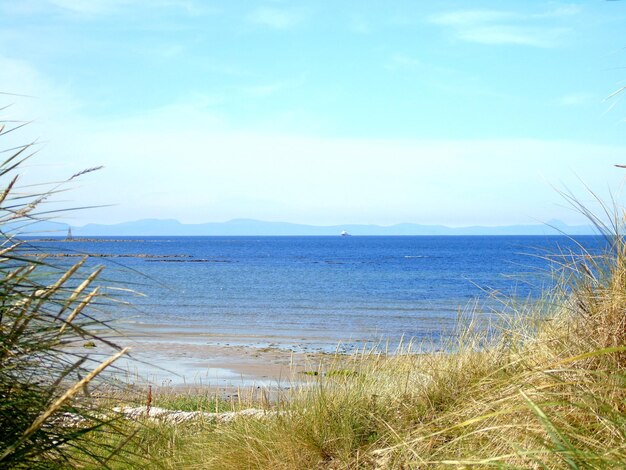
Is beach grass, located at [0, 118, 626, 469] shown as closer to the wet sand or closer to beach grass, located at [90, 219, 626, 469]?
beach grass, located at [90, 219, 626, 469]

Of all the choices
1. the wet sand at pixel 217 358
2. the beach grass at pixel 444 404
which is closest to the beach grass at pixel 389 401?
the beach grass at pixel 444 404

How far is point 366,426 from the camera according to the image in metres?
4.93

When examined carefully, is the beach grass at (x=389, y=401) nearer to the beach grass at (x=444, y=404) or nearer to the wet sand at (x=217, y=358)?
the beach grass at (x=444, y=404)

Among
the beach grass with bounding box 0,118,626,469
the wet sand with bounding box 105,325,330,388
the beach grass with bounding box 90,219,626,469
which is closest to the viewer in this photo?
the beach grass with bounding box 0,118,626,469

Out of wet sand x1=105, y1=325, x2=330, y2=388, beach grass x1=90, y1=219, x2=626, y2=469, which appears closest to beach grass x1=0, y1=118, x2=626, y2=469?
beach grass x1=90, y1=219, x2=626, y2=469

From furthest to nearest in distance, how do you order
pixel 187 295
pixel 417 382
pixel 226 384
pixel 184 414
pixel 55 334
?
pixel 187 295 < pixel 226 384 < pixel 184 414 < pixel 417 382 < pixel 55 334

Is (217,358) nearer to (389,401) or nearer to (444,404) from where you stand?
(389,401)

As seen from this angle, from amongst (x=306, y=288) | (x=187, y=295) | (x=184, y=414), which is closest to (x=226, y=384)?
(x=184, y=414)

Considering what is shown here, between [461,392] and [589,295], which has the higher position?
[589,295]

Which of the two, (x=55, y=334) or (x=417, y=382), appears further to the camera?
(x=417, y=382)

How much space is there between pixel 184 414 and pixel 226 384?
663cm

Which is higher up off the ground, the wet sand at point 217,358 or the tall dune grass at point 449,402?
the tall dune grass at point 449,402

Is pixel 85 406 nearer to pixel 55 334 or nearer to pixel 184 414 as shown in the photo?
pixel 55 334

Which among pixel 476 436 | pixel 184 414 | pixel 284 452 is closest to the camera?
pixel 476 436
